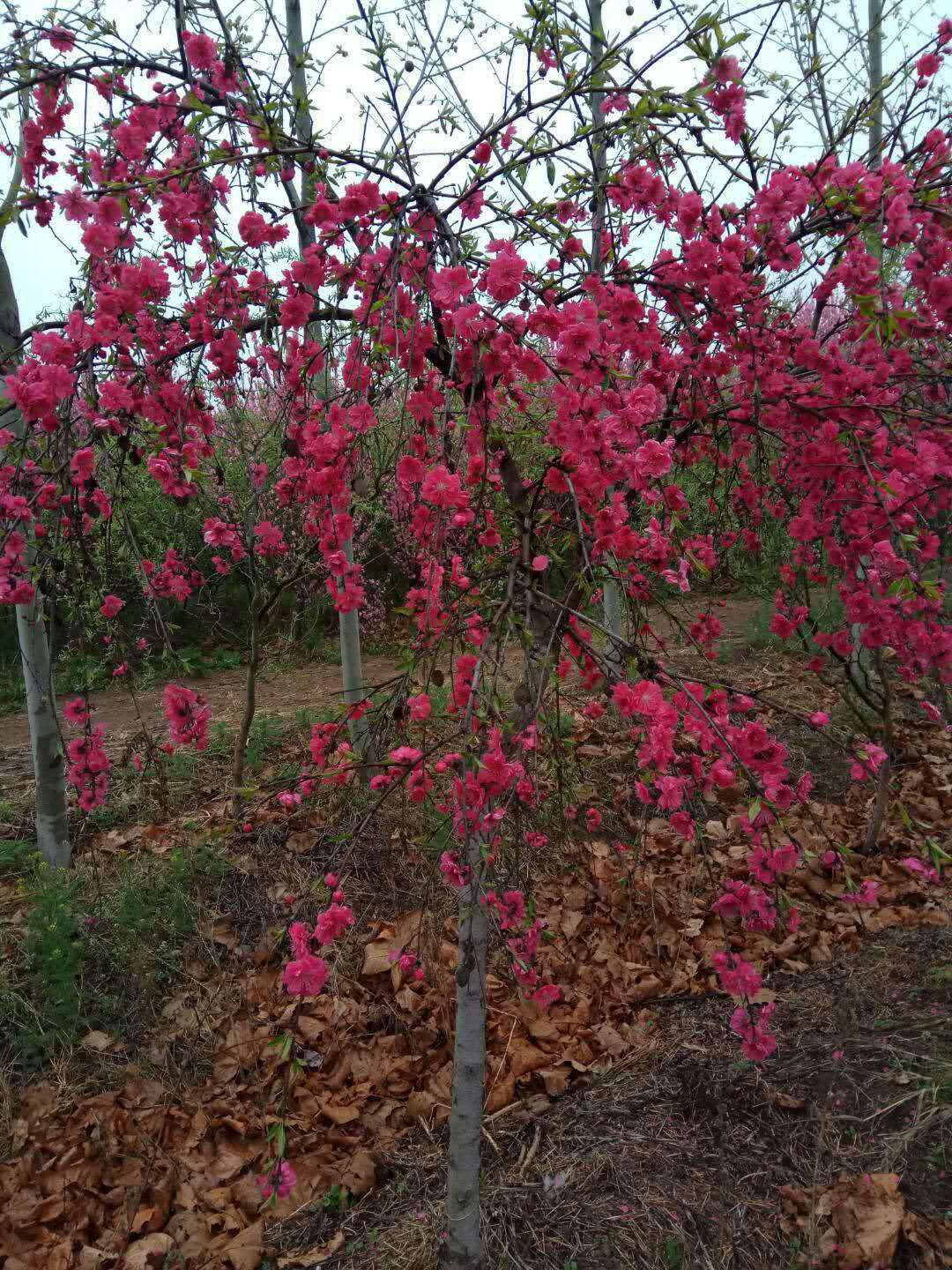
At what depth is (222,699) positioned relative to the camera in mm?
5715

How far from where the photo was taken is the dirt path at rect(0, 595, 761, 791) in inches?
187

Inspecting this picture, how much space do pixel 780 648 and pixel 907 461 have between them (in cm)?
403


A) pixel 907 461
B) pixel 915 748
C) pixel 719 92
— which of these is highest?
pixel 719 92

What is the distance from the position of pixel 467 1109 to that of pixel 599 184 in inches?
84.8

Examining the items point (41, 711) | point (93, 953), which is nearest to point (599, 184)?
point (41, 711)

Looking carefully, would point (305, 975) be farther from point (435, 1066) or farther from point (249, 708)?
point (249, 708)

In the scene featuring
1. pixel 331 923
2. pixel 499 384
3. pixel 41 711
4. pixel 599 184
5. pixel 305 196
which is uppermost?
pixel 305 196

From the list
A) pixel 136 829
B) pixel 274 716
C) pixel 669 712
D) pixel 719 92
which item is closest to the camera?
pixel 669 712

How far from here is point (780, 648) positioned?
5809 millimetres

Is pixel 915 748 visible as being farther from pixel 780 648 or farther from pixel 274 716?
pixel 274 716

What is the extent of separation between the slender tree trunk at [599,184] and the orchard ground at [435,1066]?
47 cm

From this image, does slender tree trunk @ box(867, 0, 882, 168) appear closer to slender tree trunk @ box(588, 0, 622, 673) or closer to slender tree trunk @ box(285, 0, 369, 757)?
slender tree trunk @ box(588, 0, 622, 673)

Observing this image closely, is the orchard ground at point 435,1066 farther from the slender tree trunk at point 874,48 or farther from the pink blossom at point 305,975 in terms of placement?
the slender tree trunk at point 874,48

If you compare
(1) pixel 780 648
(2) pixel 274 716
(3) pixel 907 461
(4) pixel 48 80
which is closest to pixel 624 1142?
(3) pixel 907 461
